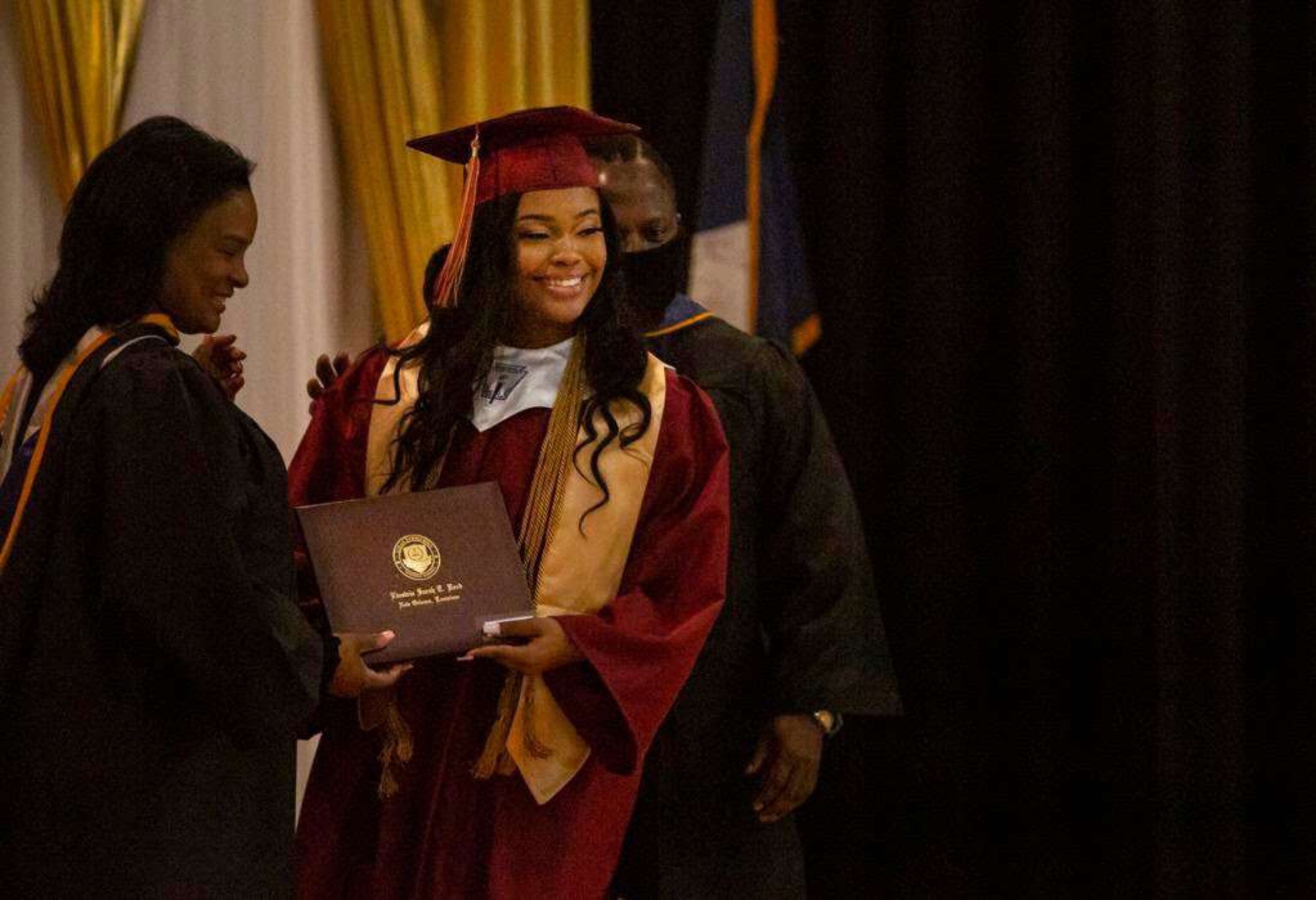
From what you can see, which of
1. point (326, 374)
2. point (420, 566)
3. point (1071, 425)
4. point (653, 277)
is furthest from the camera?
point (1071, 425)

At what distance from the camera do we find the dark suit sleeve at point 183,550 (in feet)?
6.04

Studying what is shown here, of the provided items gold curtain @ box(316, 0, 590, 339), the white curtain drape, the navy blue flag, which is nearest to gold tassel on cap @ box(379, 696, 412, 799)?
gold curtain @ box(316, 0, 590, 339)

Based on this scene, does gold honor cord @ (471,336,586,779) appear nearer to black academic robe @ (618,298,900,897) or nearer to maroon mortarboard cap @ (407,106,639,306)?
maroon mortarboard cap @ (407,106,639,306)

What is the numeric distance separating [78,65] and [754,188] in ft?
5.92

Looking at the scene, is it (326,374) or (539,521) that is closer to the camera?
(539,521)

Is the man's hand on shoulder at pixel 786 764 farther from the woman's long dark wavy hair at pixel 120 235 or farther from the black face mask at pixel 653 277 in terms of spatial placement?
the woman's long dark wavy hair at pixel 120 235

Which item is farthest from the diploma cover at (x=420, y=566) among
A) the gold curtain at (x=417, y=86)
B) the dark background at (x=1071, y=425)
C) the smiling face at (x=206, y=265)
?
the dark background at (x=1071, y=425)

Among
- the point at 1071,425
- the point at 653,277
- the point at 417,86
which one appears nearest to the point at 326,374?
the point at 653,277

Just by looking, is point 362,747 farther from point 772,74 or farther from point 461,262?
point 772,74

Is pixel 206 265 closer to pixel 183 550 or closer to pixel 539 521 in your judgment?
pixel 183 550

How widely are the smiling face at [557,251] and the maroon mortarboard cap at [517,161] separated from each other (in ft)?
0.07

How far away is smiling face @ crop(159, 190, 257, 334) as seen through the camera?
6.55 feet

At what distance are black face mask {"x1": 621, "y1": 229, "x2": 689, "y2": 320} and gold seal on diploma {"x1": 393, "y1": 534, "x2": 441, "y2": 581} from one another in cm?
78

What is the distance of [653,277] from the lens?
3195 mm
